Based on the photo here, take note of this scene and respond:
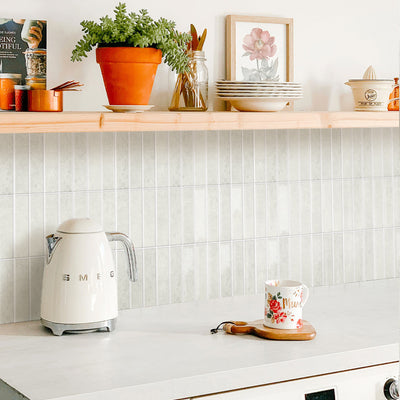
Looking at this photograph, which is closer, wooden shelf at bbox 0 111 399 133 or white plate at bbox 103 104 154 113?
wooden shelf at bbox 0 111 399 133

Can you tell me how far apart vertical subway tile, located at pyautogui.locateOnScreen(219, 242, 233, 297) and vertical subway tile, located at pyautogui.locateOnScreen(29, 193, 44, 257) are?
0.60 meters

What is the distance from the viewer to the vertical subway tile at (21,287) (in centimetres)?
227

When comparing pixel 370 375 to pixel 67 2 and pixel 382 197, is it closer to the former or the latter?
pixel 382 197

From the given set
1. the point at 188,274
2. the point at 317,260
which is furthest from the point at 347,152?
the point at 188,274

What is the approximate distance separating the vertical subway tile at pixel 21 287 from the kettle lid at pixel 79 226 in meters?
0.19

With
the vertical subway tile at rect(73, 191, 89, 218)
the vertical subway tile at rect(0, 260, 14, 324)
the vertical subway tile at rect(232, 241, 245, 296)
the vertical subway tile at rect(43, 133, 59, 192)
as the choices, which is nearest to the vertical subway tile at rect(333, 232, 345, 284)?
the vertical subway tile at rect(232, 241, 245, 296)

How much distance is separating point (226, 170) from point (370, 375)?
843mm

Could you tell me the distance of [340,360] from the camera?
1.95 m

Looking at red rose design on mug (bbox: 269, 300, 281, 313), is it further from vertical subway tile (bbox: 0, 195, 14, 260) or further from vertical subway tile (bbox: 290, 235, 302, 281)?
vertical subway tile (bbox: 0, 195, 14, 260)

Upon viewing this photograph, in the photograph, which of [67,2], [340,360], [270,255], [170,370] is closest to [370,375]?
[340,360]

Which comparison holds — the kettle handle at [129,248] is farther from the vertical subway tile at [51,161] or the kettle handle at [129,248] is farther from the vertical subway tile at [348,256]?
the vertical subway tile at [348,256]

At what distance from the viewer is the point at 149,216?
8.05ft

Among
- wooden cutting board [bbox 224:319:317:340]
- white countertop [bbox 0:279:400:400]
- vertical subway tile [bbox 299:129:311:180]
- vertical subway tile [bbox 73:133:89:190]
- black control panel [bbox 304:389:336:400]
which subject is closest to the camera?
white countertop [bbox 0:279:400:400]

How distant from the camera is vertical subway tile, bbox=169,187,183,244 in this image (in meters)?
2.48
